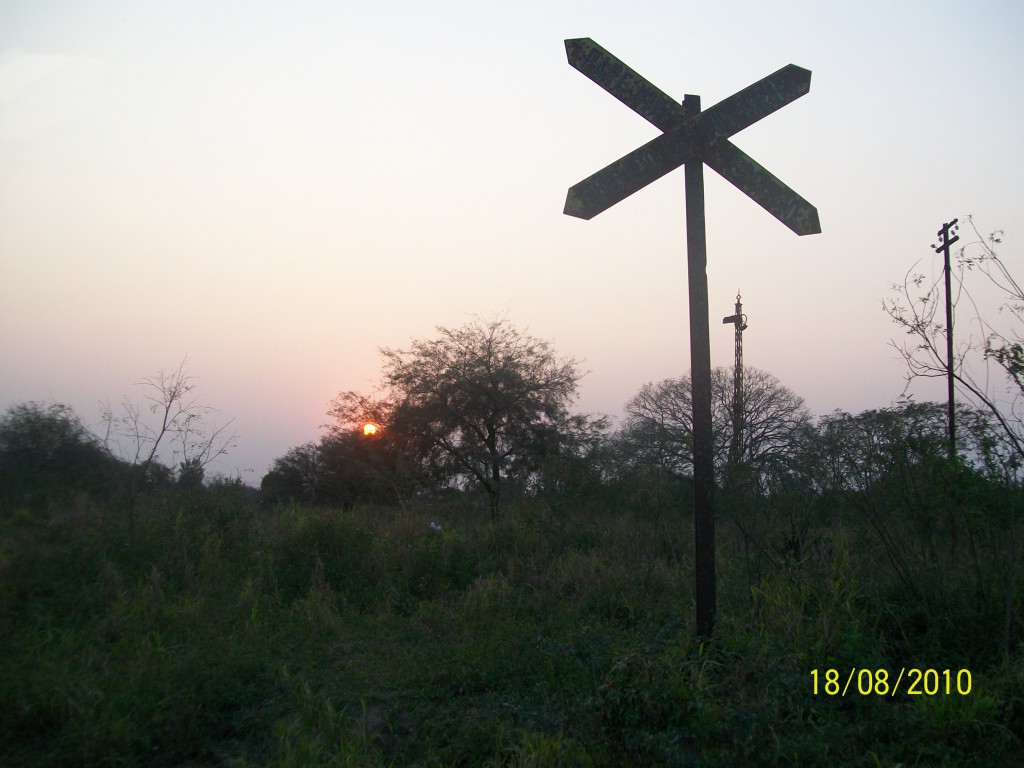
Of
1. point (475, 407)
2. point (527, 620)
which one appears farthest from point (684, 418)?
point (527, 620)

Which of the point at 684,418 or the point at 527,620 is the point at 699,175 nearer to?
the point at 527,620

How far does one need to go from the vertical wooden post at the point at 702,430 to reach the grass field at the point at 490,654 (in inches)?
12.5

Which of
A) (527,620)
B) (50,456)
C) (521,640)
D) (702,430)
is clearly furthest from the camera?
(50,456)

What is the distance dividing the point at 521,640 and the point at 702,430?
2.35 m

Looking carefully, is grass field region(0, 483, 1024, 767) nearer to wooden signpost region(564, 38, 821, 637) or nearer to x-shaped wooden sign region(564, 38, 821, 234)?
wooden signpost region(564, 38, 821, 637)

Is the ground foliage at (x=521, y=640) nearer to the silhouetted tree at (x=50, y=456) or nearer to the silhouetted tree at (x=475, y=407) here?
the silhouetted tree at (x=50, y=456)

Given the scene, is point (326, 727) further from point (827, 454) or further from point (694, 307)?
point (827, 454)

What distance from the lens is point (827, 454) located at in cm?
678

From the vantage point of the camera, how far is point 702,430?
5094 millimetres

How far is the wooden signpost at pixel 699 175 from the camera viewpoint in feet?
16.6

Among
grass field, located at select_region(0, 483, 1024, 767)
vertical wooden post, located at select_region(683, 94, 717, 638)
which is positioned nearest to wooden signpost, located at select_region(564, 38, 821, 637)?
vertical wooden post, located at select_region(683, 94, 717, 638)

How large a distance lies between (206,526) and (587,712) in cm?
679

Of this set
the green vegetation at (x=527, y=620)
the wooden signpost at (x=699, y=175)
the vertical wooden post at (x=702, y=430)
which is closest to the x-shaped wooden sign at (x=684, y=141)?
the wooden signpost at (x=699, y=175)

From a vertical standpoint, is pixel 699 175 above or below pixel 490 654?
above
